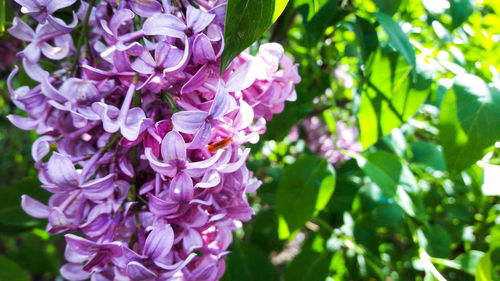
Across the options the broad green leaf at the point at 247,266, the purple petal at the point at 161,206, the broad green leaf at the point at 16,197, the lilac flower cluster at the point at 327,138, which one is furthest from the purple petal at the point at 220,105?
the lilac flower cluster at the point at 327,138

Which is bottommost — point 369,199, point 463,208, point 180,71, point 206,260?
point 463,208

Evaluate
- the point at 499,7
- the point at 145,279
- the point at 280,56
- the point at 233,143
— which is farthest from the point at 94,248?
the point at 499,7

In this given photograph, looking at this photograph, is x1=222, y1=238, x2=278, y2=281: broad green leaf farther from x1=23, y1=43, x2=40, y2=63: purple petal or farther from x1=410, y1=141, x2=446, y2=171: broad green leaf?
x1=23, y1=43, x2=40, y2=63: purple petal

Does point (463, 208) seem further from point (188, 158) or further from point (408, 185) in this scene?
point (188, 158)

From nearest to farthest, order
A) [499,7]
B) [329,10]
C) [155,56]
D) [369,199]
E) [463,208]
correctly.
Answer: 1. [155,56]
2. [329,10]
3. [499,7]
4. [369,199]
5. [463,208]

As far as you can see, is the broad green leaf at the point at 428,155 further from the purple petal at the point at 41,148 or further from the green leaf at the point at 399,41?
the purple petal at the point at 41,148

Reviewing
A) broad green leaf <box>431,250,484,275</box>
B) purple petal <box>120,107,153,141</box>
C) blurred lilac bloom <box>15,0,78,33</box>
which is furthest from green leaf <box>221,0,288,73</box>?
broad green leaf <box>431,250,484,275</box>

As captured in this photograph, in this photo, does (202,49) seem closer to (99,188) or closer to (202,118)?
(202,118)

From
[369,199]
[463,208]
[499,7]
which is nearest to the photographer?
[499,7]
